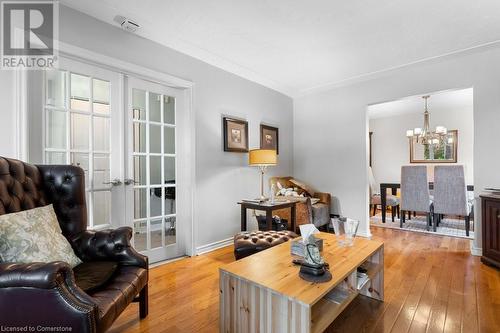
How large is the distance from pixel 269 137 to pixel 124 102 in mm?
2248

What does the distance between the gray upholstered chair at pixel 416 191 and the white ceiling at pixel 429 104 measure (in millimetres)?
1288

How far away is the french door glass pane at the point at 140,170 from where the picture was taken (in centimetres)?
264

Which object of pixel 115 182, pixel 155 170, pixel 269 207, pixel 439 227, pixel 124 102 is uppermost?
pixel 124 102

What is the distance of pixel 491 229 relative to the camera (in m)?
2.67

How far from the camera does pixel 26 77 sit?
197 cm

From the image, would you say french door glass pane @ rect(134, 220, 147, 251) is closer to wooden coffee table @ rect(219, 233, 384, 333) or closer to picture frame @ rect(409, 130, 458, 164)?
wooden coffee table @ rect(219, 233, 384, 333)

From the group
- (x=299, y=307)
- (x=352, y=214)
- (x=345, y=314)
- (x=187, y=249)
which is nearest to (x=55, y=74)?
(x=187, y=249)

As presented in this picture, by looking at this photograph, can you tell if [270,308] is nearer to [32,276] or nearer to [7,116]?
[32,276]

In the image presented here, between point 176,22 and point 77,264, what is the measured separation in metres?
2.23

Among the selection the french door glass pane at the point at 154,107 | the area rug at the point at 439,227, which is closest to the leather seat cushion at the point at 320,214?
the area rug at the point at 439,227

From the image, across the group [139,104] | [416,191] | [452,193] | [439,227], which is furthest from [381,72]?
[139,104]

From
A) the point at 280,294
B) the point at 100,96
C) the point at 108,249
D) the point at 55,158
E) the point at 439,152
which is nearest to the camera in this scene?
the point at 280,294

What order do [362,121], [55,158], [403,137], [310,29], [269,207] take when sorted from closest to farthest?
[55,158]
[310,29]
[269,207]
[362,121]
[403,137]

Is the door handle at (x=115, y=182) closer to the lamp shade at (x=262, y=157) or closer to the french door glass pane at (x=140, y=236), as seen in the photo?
the french door glass pane at (x=140, y=236)
